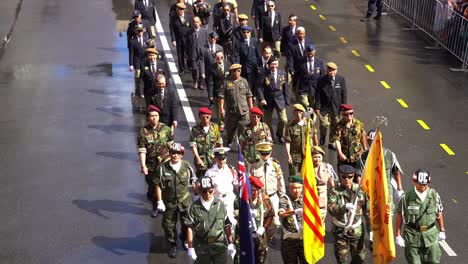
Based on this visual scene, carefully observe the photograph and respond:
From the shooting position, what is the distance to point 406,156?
1541cm

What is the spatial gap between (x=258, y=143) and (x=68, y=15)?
1546cm

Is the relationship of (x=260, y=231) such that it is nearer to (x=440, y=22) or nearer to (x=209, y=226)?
(x=209, y=226)

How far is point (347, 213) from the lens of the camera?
10672 mm

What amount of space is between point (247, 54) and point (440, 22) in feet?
25.7

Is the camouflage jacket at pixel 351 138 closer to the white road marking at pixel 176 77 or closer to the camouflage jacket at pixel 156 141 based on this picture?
the camouflage jacket at pixel 156 141

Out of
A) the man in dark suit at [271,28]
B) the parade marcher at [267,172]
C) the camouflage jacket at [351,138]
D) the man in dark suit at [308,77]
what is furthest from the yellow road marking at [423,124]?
the parade marcher at [267,172]

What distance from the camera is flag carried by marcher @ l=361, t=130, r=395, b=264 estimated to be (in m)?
10.5

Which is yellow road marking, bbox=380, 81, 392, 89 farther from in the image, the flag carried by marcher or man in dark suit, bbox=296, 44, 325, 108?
the flag carried by marcher

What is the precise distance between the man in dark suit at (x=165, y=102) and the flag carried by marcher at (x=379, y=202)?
4272 millimetres

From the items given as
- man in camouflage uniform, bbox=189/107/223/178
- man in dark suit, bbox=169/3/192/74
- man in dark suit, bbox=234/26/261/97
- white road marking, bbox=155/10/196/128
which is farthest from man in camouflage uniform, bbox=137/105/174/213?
man in dark suit, bbox=169/3/192/74

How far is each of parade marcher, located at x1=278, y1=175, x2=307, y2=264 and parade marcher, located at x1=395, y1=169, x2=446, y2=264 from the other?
140 centimetres

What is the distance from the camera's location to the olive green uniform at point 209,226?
33.7ft

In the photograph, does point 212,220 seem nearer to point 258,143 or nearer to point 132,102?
point 258,143

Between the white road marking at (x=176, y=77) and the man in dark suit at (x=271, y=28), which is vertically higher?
the man in dark suit at (x=271, y=28)
